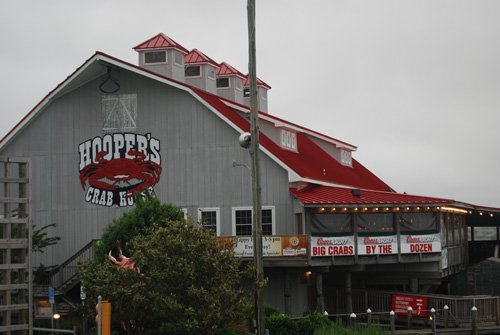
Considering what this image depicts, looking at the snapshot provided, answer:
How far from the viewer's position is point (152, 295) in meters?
29.1

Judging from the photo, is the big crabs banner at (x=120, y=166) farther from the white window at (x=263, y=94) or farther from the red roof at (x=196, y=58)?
the white window at (x=263, y=94)

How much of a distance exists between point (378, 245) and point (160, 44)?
16.6 m

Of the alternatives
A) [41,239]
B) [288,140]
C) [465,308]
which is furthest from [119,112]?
[465,308]

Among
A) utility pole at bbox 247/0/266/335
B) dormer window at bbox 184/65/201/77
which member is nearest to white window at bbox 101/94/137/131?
dormer window at bbox 184/65/201/77

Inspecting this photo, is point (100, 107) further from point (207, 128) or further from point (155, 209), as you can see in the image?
point (155, 209)

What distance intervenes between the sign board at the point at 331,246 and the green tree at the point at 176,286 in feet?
37.9

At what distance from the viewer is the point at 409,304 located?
1682 inches

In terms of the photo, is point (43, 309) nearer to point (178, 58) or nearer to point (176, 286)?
point (176, 286)

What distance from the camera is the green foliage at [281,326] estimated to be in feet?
117

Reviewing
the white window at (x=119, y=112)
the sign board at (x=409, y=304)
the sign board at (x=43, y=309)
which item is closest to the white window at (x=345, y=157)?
the white window at (x=119, y=112)

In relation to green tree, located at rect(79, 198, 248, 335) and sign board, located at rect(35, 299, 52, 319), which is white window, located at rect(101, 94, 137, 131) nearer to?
sign board, located at rect(35, 299, 52, 319)

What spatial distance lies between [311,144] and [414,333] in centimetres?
2291

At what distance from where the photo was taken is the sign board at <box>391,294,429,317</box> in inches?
1652

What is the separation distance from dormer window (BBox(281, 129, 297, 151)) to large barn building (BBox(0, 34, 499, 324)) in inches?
17.3
